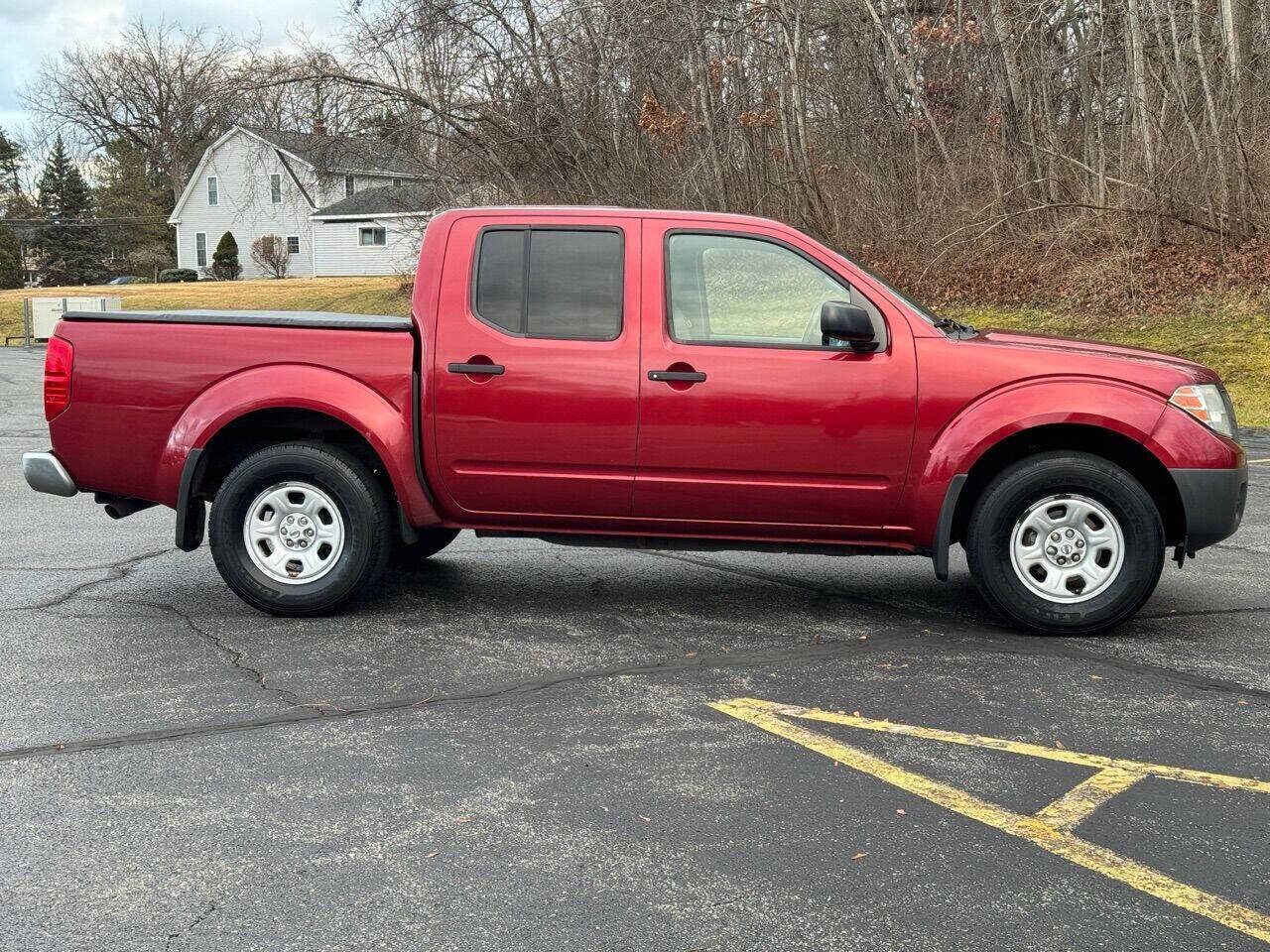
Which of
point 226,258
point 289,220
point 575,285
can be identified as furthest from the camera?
point 289,220

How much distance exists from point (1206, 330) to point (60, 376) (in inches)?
610

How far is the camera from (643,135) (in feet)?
82.1

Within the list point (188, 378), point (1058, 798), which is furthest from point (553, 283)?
point (1058, 798)

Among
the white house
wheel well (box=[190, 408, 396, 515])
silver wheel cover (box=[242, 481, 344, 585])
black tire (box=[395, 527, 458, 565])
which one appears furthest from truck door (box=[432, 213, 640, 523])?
the white house

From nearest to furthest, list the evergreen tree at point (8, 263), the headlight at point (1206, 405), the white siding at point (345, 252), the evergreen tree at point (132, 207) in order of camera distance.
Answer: the headlight at point (1206, 405) < the white siding at point (345, 252) < the evergreen tree at point (8, 263) < the evergreen tree at point (132, 207)

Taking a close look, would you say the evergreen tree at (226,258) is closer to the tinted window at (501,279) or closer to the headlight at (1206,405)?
the tinted window at (501,279)

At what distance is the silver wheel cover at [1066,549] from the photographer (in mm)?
6004

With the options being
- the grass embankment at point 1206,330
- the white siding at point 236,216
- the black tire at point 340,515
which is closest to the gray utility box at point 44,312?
the grass embankment at point 1206,330

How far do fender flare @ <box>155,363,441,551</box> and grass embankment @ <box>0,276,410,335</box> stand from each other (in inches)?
1021

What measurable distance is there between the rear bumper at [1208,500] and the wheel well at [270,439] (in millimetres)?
3716

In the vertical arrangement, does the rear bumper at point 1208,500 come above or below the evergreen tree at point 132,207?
below

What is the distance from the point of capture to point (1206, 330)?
17.7 meters

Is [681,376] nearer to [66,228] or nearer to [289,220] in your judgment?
[289,220]

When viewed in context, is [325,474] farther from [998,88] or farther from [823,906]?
[998,88]
